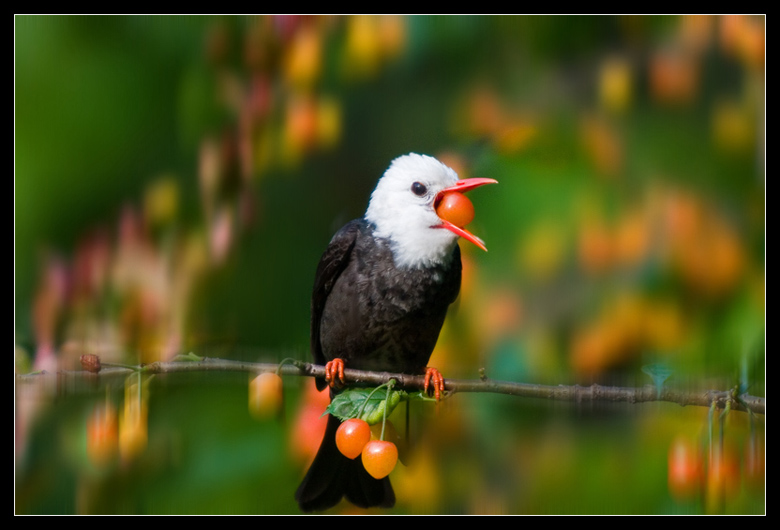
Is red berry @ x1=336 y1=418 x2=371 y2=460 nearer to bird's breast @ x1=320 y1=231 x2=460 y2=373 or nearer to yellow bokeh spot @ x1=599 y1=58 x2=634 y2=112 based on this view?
bird's breast @ x1=320 y1=231 x2=460 y2=373

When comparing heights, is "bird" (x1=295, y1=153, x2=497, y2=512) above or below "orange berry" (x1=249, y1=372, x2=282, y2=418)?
above

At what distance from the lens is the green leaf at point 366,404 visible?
1.98 metres

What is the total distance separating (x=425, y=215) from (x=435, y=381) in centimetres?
38

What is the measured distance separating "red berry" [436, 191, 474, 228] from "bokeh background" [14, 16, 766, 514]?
0.16 metres

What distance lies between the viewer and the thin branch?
197 cm

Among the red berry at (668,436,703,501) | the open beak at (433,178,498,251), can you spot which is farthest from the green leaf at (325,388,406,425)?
the red berry at (668,436,703,501)

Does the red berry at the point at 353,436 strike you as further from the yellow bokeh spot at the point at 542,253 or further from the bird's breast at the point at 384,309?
the yellow bokeh spot at the point at 542,253

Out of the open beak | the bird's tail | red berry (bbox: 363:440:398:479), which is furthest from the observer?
the bird's tail

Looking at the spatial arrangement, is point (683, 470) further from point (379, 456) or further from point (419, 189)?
point (419, 189)

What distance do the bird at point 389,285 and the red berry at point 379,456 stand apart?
0.67 feet

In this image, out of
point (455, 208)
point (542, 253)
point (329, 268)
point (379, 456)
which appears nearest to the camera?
point (379, 456)

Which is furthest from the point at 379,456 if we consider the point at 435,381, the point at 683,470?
the point at 683,470

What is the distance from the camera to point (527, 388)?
1.95 meters

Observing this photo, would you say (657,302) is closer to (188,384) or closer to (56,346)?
(188,384)
